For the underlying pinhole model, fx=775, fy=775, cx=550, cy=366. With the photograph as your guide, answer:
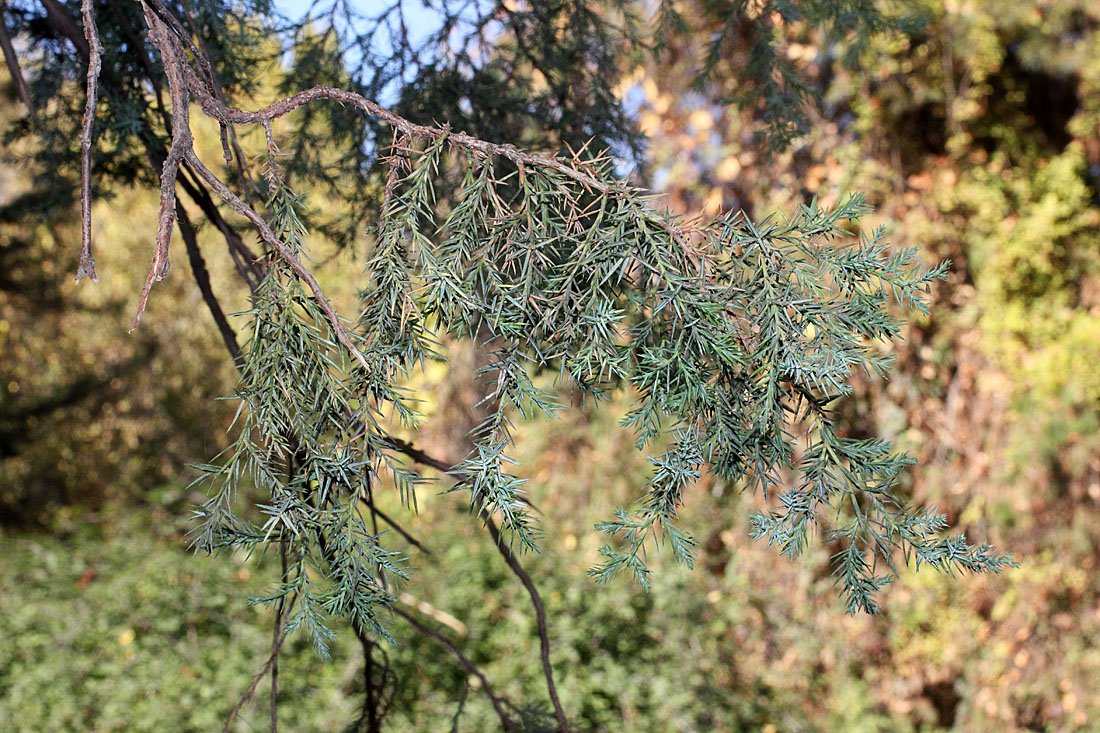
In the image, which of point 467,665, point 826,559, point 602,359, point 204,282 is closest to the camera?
point 602,359

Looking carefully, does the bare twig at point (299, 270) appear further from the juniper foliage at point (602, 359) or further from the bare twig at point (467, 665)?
the bare twig at point (467, 665)

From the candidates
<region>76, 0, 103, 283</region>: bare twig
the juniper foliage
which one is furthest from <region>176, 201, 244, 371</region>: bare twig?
the juniper foliage

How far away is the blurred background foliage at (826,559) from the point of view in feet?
12.6

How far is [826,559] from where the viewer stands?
4340mm

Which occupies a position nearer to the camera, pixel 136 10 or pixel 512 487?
pixel 512 487

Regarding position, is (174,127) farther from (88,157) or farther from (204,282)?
(204,282)

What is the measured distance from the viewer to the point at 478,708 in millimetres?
3531

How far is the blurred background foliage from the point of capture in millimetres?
3846

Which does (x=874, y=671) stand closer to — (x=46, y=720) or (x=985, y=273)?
(x=985, y=273)

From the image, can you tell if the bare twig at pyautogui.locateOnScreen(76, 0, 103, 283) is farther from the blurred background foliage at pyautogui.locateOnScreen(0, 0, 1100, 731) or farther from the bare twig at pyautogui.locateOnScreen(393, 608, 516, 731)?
the blurred background foliage at pyautogui.locateOnScreen(0, 0, 1100, 731)

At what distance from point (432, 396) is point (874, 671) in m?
3.40

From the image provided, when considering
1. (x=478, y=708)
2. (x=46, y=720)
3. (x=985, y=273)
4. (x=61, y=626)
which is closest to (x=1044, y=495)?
(x=985, y=273)

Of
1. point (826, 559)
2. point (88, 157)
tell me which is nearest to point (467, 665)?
point (88, 157)

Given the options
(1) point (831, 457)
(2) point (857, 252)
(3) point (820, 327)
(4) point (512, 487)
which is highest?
(2) point (857, 252)
